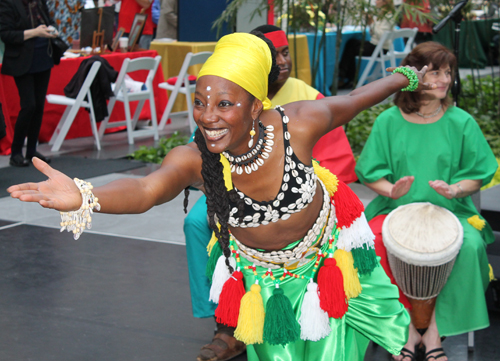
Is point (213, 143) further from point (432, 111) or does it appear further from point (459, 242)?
point (432, 111)

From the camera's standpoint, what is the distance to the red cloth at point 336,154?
11.3ft

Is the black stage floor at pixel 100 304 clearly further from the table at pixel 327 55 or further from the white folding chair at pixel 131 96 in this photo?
the table at pixel 327 55

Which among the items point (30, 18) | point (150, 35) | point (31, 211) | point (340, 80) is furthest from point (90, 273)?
point (340, 80)

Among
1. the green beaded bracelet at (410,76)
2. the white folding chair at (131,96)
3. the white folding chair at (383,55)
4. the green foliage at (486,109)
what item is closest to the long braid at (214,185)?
the green beaded bracelet at (410,76)

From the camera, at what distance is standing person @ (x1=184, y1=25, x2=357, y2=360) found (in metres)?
3.19

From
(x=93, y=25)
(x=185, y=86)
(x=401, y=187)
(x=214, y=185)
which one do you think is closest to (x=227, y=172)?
(x=214, y=185)

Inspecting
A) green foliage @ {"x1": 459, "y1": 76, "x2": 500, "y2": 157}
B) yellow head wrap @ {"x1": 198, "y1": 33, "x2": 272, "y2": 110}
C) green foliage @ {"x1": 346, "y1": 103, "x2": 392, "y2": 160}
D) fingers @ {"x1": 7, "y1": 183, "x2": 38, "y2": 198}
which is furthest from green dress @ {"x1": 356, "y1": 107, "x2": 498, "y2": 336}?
green foliage @ {"x1": 459, "y1": 76, "x2": 500, "y2": 157}

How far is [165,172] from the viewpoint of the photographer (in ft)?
6.29

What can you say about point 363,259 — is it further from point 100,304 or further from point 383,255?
point 100,304

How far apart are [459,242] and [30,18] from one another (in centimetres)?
496

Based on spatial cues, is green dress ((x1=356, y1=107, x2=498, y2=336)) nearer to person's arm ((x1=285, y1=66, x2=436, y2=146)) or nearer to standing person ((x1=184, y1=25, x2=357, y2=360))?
standing person ((x1=184, y1=25, x2=357, y2=360))

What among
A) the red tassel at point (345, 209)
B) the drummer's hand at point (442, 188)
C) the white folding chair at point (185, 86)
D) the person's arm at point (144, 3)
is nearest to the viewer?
the red tassel at point (345, 209)

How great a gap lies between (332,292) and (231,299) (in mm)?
359

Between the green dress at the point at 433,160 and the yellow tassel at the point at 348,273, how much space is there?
1097mm
